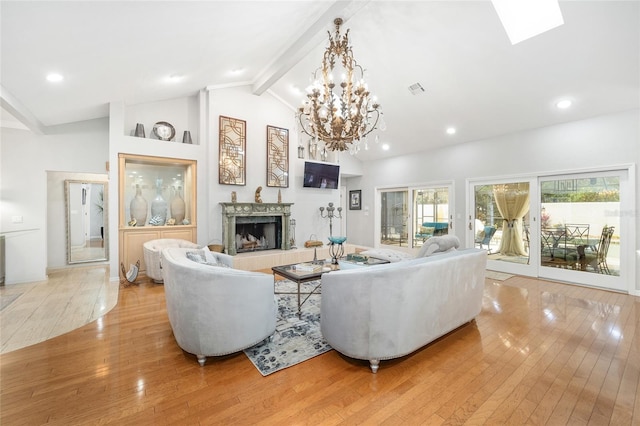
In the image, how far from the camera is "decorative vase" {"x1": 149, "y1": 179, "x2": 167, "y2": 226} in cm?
536

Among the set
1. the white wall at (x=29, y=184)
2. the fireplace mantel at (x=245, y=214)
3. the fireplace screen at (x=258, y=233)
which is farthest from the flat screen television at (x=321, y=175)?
the white wall at (x=29, y=184)

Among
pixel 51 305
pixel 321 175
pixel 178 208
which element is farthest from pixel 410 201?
pixel 51 305

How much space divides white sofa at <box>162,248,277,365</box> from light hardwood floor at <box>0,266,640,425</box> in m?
0.20

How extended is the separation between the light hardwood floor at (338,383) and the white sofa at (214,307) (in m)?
0.20

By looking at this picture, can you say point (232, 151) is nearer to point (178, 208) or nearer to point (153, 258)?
point (178, 208)

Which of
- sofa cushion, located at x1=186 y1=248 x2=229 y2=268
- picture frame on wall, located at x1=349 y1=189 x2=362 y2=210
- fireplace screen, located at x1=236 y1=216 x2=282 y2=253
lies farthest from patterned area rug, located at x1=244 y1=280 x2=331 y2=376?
picture frame on wall, located at x1=349 y1=189 x2=362 y2=210

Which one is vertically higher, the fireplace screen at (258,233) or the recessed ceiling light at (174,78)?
the recessed ceiling light at (174,78)

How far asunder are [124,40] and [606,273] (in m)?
7.50

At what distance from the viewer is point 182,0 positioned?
2.59 metres

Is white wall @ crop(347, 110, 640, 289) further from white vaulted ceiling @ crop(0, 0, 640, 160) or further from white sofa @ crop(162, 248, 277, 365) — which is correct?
white sofa @ crop(162, 248, 277, 365)

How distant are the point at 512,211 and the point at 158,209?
7102 mm

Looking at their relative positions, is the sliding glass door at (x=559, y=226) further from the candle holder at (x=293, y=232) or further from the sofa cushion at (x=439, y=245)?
the candle holder at (x=293, y=232)

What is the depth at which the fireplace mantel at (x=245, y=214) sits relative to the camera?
5.57 meters

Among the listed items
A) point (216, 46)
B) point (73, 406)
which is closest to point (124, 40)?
point (216, 46)
